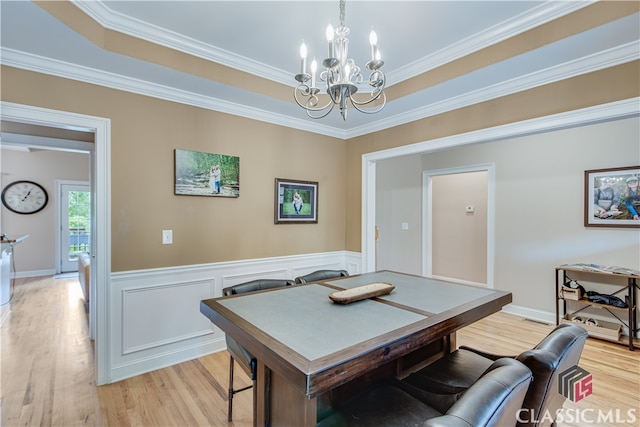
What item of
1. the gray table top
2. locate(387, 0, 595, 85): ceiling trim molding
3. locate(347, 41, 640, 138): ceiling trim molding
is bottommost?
the gray table top

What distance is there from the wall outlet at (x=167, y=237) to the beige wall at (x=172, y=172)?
0.04 meters

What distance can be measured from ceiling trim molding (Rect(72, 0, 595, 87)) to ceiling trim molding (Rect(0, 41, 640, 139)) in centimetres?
43

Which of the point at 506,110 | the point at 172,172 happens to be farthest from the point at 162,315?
the point at 506,110

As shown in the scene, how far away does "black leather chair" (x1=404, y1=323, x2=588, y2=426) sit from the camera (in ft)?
3.53

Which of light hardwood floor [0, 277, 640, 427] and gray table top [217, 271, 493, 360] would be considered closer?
gray table top [217, 271, 493, 360]

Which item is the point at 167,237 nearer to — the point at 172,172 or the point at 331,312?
the point at 172,172

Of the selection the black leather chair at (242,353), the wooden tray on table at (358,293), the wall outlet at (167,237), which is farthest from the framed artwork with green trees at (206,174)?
the wooden tray on table at (358,293)

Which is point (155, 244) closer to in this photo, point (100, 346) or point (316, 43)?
point (100, 346)

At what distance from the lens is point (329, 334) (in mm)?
1247

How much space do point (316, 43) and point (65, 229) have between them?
754cm

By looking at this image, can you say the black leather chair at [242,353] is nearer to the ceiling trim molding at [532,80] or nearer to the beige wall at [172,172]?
the beige wall at [172,172]

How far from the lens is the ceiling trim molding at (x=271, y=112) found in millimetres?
2090

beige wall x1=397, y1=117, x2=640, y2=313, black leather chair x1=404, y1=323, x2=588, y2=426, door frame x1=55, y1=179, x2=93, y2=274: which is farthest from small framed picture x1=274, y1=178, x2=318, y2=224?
door frame x1=55, y1=179, x2=93, y2=274

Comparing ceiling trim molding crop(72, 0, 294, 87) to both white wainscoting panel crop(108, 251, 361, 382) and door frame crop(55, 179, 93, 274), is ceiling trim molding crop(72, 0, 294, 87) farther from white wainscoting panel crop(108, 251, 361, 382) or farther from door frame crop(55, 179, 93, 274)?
door frame crop(55, 179, 93, 274)
